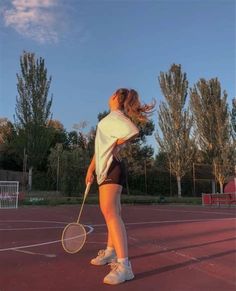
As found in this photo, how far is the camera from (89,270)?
4879 mm

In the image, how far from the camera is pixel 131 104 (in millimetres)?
5078

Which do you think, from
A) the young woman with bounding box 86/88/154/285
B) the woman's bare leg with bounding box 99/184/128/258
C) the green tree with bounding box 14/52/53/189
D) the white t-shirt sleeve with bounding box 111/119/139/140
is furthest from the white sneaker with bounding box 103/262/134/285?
the green tree with bounding box 14/52/53/189

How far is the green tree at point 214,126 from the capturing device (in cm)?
4259

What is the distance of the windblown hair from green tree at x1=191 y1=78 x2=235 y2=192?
38.3 metres

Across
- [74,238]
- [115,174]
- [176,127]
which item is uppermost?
[176,127]

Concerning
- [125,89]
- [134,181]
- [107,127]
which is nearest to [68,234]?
[107,127]

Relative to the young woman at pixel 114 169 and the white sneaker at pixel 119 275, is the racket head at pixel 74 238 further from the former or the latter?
the white sneaker at pixel 119 275

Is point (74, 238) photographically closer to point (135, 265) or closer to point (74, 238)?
point (74, 238)

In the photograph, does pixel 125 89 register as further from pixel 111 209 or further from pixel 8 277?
pixel 8 277

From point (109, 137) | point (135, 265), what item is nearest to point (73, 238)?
point (135, 265)

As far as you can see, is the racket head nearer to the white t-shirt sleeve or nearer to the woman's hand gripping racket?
the woman's hand gripping racket

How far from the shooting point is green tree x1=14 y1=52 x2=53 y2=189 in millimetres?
40969

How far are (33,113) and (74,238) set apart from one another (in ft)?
123

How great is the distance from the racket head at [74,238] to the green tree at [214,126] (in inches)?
1510
